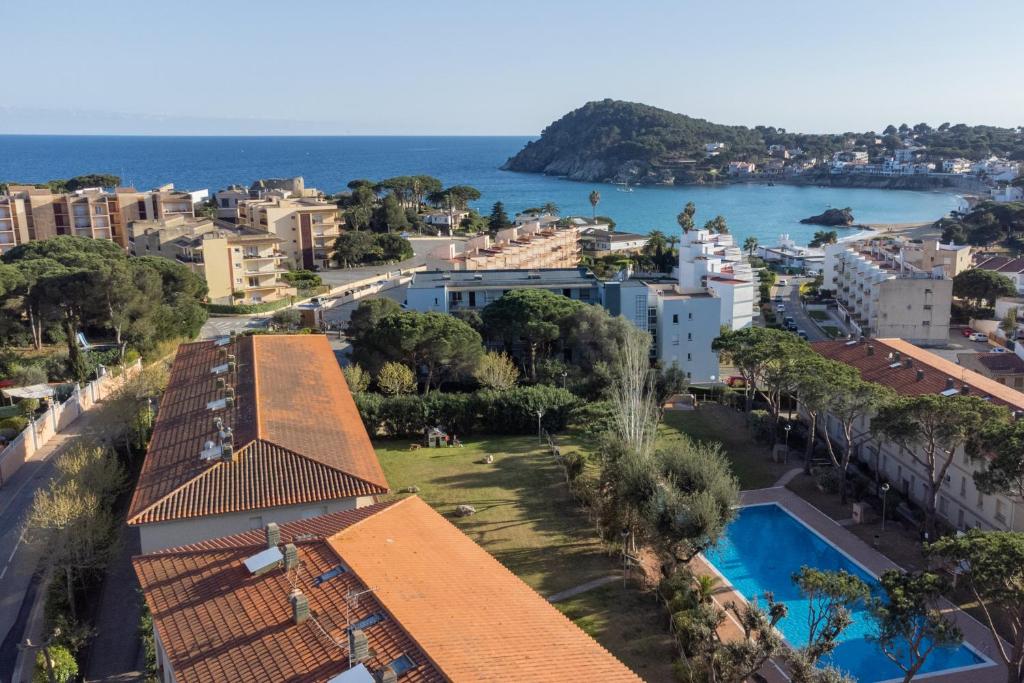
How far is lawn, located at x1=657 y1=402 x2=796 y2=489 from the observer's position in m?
30.7

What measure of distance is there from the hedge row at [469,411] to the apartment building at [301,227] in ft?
142

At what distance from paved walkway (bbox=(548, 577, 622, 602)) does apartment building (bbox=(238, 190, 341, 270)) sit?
5739 cm

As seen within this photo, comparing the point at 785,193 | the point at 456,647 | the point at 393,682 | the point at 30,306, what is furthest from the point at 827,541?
the point at 785,193

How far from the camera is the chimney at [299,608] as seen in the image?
544 inches

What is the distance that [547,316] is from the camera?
43125 millimetres

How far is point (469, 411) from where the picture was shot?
34.8 metres

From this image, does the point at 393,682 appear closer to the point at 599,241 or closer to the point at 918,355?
the point at 918,355

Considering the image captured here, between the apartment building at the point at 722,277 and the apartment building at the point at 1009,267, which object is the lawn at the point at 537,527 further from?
the apartment building at the point at 1009,267

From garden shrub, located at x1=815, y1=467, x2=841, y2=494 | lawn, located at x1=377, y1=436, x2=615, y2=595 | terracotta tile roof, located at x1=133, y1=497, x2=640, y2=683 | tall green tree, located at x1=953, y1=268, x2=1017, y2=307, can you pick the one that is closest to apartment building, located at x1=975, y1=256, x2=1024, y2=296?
tall green tree, located at x1=953, y1=268, x2=1017, y2=307

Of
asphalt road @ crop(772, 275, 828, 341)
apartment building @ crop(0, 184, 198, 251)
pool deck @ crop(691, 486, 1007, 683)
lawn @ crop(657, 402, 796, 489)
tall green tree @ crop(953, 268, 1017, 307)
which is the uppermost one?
apartment building @ crop(0, 184, 198, 251)

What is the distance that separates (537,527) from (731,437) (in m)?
12.0

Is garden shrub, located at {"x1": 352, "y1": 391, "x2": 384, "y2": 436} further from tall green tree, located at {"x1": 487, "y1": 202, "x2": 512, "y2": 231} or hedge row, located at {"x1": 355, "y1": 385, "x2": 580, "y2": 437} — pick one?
tall green tree, located at {"x1": 487, "y1": 202, "x2": 512, "y2": 231}

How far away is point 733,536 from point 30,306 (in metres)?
36.9

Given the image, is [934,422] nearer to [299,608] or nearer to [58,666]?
[299,608]
